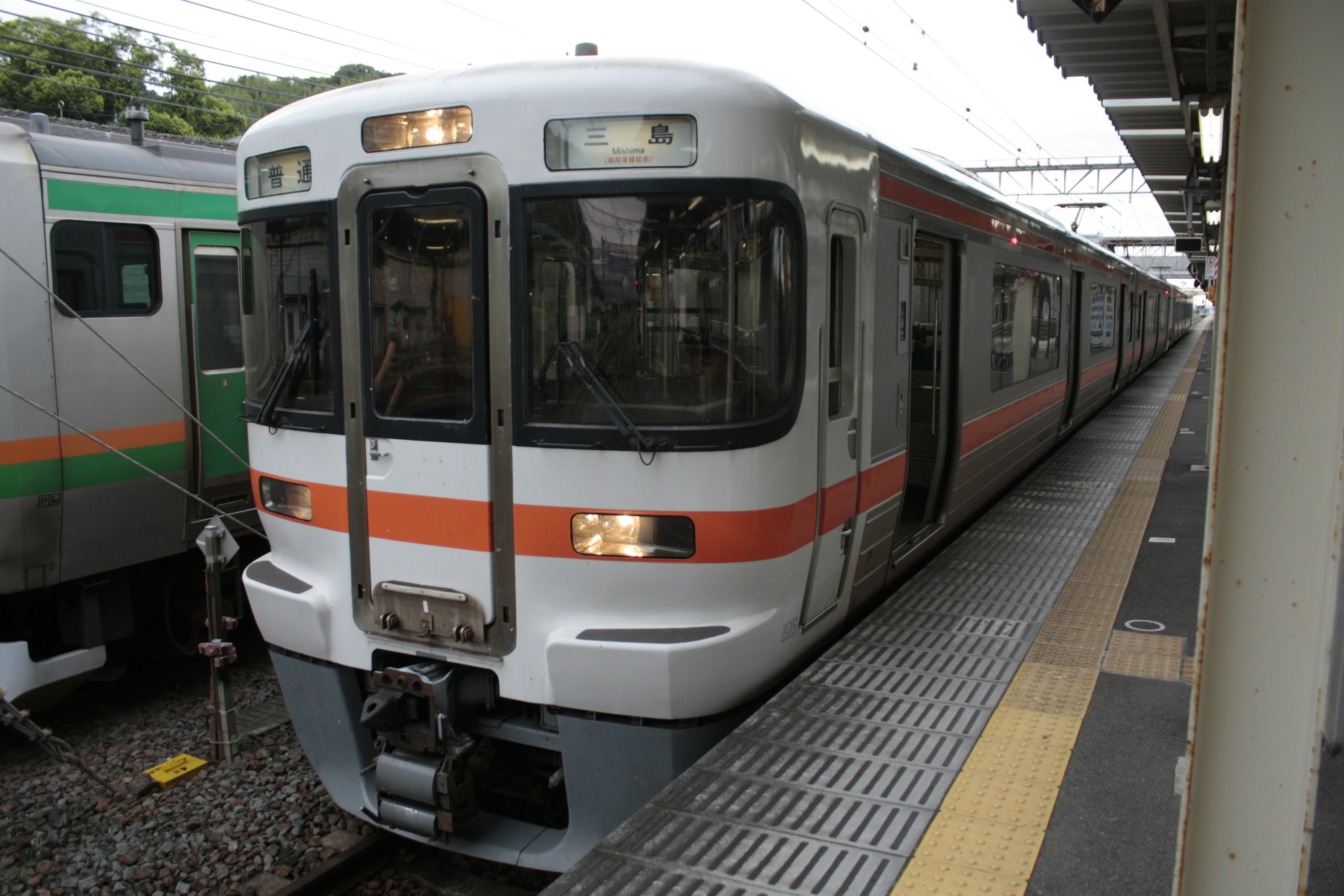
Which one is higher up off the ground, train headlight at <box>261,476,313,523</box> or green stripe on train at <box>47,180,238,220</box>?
green stripe on train at <box>47,180,238,220</box>

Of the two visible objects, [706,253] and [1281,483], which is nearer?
[1281,483]

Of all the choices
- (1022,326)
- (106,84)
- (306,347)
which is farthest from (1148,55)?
(106,84)

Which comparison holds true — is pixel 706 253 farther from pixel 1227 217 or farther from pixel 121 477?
pixel 121 477

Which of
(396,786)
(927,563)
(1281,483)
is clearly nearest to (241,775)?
(396,786)

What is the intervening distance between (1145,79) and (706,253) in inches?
319

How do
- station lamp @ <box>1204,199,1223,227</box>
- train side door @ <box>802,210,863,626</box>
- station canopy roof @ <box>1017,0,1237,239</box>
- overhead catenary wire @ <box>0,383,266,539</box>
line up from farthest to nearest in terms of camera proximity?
station lamp @ <box>1204,199,1223,227</box>
station canopy roof @ <box>1017,0,1237,239</box>
overhead catenary wire @ <box>0,383,266,539</box>
train side door @ <box>802,210,863,626</box>

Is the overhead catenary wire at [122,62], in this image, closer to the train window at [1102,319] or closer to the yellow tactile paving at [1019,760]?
the yellow tactile paving at [1019,760]

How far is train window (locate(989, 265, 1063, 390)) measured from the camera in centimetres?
691

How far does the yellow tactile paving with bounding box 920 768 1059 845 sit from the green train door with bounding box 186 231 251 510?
16.3 feet

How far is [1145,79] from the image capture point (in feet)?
30.9

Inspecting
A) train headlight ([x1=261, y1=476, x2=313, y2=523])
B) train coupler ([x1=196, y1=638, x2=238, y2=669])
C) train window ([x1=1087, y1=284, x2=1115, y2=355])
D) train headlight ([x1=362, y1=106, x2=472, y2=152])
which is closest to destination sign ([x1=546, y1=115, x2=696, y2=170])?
train headlight ([x1=362, y1=106, x2=472, y2=152])

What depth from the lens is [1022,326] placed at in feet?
25.8

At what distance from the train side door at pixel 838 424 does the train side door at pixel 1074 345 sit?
713 cm

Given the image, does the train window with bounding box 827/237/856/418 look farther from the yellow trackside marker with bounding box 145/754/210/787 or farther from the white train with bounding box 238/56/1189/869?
the yellow trackside marker with bounding box 145/754/210/787
